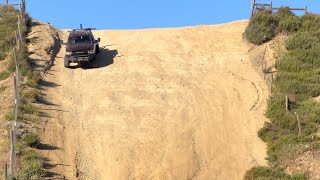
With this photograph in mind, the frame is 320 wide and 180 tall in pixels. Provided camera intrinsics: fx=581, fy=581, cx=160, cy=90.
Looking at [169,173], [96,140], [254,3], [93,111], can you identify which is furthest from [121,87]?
[254,3]

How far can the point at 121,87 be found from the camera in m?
26.9

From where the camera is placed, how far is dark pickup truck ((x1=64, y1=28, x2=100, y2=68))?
28641 mm

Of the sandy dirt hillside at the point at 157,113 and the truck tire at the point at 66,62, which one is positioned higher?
the truck tire at the point at 66,62

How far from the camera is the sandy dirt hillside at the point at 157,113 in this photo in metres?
21.1

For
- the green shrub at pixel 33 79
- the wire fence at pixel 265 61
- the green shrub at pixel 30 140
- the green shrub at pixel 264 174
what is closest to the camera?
the green shrub at pixel 264 174

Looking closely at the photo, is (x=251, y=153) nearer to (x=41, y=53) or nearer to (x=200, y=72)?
(x=200, y=72)

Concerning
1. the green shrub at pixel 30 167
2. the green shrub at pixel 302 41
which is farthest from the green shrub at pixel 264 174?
the green shrub at pixel 302 41

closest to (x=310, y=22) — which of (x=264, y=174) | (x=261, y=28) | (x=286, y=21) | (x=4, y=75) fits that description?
(x=286, y=21)

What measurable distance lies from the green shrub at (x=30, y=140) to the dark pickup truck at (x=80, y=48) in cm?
804

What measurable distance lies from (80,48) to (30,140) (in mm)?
8795

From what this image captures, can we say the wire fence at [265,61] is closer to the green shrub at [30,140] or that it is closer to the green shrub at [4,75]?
the green shrub at [30,140]

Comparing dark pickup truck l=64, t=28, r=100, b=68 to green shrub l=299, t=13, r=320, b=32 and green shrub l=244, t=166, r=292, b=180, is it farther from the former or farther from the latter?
green shrub l=299, t=13, r=320, b=32

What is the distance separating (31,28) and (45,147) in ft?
45.6

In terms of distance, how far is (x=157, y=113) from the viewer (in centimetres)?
2456
